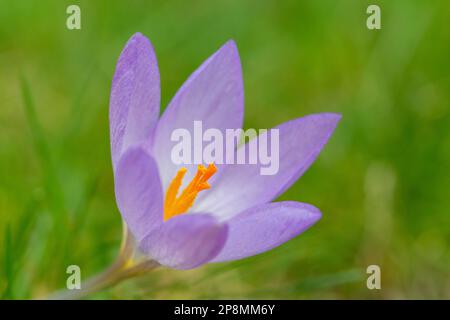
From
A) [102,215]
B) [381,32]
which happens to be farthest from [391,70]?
[102,215]

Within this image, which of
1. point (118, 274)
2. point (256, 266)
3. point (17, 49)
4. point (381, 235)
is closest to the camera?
point (118, 274)

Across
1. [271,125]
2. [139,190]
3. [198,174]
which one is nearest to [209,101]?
[198,174]

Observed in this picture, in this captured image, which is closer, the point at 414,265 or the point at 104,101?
the point at 414,265

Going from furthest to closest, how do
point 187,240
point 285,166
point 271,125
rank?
point 271,125 < point 285,166 < point 187,240

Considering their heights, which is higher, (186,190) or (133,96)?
(133,96)

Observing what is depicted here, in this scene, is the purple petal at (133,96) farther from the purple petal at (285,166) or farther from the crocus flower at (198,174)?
the purple petal at (285,166)

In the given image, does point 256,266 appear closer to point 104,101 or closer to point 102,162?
point 102,162

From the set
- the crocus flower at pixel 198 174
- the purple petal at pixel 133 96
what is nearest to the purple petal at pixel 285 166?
the crocus flower at pixel 198 174

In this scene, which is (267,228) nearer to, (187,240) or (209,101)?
(187,240)
